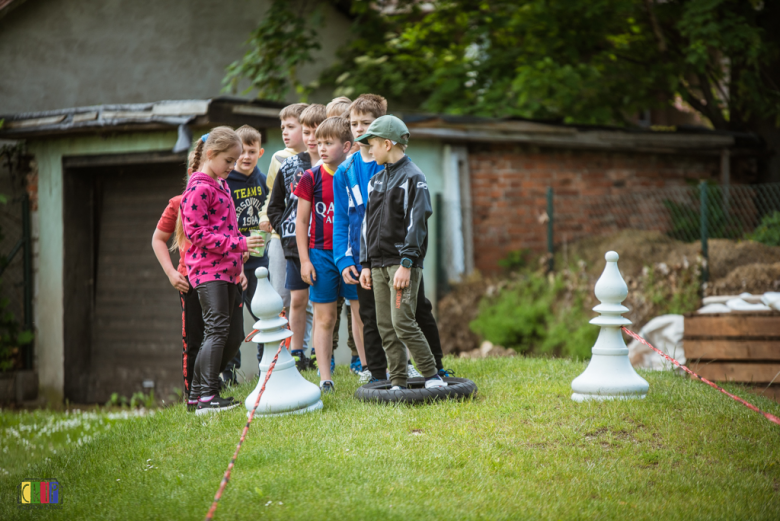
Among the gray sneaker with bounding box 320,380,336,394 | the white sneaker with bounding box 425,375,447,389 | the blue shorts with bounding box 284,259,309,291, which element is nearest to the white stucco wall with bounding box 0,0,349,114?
the blue shorts with bounding box 284,259,309,291

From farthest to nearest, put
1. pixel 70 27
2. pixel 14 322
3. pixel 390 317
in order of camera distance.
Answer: pixel 70 27, pixel 14 322, pixel 390 317

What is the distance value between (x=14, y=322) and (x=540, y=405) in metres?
7.50

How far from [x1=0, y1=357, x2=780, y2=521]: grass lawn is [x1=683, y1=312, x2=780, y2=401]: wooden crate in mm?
989

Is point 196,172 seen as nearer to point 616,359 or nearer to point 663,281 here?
point 616,359

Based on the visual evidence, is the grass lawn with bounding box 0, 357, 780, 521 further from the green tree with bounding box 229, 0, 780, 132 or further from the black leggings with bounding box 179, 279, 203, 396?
the green tree with bounding box 229, 0, 780, 132

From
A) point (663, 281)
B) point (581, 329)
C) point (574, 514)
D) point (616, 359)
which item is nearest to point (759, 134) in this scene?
point (663, 281)

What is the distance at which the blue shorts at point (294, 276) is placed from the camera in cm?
525

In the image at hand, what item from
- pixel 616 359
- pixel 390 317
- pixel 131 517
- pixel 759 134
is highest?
pixel 759 134

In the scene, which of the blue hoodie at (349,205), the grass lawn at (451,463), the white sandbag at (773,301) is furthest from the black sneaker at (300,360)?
the white sandbag at (773,301)

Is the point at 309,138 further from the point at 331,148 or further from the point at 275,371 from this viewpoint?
the point at 275,371

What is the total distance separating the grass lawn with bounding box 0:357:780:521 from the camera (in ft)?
10.2

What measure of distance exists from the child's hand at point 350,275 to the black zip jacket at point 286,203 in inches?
26.5

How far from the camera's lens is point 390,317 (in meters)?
4.41

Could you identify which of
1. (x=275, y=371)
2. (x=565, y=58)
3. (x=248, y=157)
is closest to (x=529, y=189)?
(x=565, y=58)
